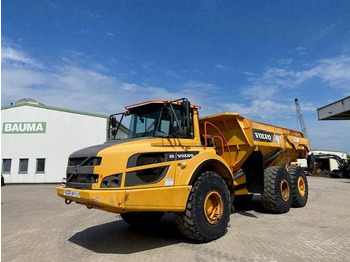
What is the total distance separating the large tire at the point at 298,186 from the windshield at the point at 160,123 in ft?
16.4

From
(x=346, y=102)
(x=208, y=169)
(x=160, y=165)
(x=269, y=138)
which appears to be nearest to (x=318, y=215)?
(x=269, y=138)

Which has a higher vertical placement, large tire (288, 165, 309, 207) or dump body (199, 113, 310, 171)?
dump body (199, 113, 310, 171)

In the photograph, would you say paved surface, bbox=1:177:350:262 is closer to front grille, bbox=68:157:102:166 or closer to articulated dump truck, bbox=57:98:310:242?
articulated dump truck, bbox=57:98:310:242

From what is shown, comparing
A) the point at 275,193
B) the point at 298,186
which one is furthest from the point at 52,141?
the point at 275,193

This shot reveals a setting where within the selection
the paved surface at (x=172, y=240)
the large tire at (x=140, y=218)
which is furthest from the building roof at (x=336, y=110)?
the large tire at (x=140, y=218)

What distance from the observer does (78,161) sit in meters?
5.43

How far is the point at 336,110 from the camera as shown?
2941 cm

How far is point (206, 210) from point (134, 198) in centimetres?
167

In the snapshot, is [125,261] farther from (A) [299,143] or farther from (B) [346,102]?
(B) [346,102]

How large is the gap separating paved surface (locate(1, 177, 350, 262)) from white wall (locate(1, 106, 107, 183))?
1584 cm

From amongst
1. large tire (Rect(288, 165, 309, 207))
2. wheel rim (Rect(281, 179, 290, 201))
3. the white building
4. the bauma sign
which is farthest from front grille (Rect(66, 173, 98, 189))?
the bauma sign

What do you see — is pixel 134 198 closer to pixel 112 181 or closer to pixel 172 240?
pixel 112 181

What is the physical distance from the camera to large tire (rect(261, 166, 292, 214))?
8.14 m

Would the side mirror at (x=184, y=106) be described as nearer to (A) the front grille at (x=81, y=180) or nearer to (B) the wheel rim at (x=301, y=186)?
(A) the front grille at (x=81, y=180)
